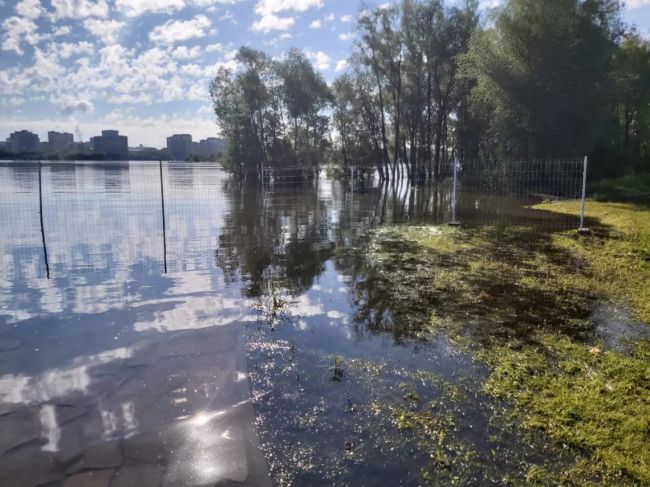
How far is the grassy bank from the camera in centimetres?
305

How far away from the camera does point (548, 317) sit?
5.36 m

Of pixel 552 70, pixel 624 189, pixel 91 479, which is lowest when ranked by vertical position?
pixel 91 479

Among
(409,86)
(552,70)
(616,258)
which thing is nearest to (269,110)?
(409,86)

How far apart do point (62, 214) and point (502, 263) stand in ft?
44.9

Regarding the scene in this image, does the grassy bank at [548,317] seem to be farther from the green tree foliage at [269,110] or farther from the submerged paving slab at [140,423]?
the green tree foliage at [269,110]

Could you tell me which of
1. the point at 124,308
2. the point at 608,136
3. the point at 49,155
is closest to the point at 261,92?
the point at 608,136

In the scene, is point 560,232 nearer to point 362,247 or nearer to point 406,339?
point 362,247

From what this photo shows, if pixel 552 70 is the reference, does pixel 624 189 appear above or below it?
below

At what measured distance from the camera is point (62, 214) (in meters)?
15.3

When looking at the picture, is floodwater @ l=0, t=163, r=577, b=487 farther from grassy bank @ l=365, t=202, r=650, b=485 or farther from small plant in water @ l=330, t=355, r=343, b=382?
grassy bank @ l=365, t=202, r=650, b=485

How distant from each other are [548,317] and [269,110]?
1700 inches

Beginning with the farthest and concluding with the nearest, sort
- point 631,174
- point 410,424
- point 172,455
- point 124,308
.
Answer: point 631,174 < point 124,308 < point 410,424 < point 172,455

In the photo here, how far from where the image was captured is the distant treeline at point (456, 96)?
2325 cm

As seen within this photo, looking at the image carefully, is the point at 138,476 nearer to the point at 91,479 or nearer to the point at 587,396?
the point at 91,479
